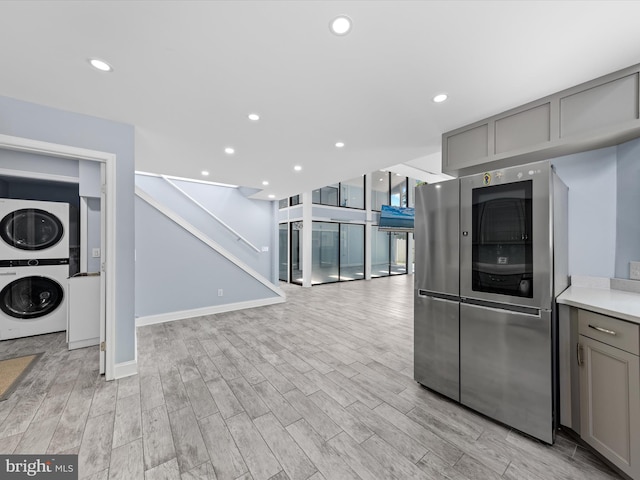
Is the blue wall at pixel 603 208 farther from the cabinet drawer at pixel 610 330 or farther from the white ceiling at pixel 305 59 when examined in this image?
the cabinet drawer at pixel 610 330

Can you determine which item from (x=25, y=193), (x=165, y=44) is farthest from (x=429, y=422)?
(x=25, y=193)

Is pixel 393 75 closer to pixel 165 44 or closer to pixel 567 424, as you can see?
pixel 165 44

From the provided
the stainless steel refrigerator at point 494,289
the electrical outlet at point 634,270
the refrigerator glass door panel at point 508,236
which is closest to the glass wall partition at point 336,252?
the stainless steel refrigerator at point 494,289

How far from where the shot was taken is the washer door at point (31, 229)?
3.26m

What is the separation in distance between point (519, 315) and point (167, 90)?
3.26m

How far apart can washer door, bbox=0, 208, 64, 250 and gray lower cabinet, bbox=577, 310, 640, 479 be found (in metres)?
5.92

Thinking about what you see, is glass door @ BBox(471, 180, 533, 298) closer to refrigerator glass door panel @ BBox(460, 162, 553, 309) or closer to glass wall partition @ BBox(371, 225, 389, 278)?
refrigerator glass door panel @ BBox(460, 162, 553, 309)

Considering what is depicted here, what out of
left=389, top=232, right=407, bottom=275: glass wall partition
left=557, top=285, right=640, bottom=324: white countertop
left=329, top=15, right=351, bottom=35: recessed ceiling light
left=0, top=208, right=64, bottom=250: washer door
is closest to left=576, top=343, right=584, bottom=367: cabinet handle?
left=557, top=285, right=640, bottom=324: white countertop

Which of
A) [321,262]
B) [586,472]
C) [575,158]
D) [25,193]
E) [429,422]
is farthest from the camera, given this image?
[321,262]

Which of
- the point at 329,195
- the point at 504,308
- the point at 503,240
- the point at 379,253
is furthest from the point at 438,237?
the point at 379,253

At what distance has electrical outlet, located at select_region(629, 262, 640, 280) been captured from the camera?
1.86 metres

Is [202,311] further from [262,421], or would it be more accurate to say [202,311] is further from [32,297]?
[262,421]

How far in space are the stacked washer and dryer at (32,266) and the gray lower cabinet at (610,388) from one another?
5.83m

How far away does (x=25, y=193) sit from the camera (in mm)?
3865
